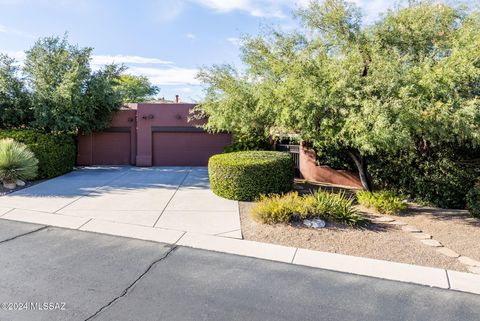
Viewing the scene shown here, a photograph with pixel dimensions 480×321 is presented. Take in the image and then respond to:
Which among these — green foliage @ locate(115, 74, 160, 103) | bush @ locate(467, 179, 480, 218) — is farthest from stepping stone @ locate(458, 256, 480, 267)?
green foliage @ locate(115, 74, 160, 103)

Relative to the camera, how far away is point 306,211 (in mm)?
7340

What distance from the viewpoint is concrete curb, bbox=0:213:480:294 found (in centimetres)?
500

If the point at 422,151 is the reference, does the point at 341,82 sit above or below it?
above

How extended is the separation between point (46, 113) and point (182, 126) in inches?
240

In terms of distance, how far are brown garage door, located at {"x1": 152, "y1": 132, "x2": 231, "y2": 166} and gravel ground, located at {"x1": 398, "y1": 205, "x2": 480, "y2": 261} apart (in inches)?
415

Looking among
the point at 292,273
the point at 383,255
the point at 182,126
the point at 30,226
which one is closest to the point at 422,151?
the point at 383,255

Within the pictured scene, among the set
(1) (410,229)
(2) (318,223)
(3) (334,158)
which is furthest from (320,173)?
(2) (318,223)

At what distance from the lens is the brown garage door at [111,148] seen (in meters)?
17.7

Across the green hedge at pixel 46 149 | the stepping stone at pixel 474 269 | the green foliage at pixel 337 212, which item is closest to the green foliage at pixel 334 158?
the green foliage at pixel 337 212

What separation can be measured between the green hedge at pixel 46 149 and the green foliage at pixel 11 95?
1696 millimetres

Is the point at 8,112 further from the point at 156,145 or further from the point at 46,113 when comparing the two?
the point at 156,145

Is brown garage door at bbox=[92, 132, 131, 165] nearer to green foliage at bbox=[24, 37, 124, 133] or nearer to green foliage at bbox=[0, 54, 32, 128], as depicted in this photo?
green foliage at bbox=[24, 37, 124, 133]

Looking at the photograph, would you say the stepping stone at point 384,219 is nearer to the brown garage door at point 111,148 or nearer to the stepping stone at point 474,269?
the stepping stone at point 474,269

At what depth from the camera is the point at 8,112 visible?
48.2ft
